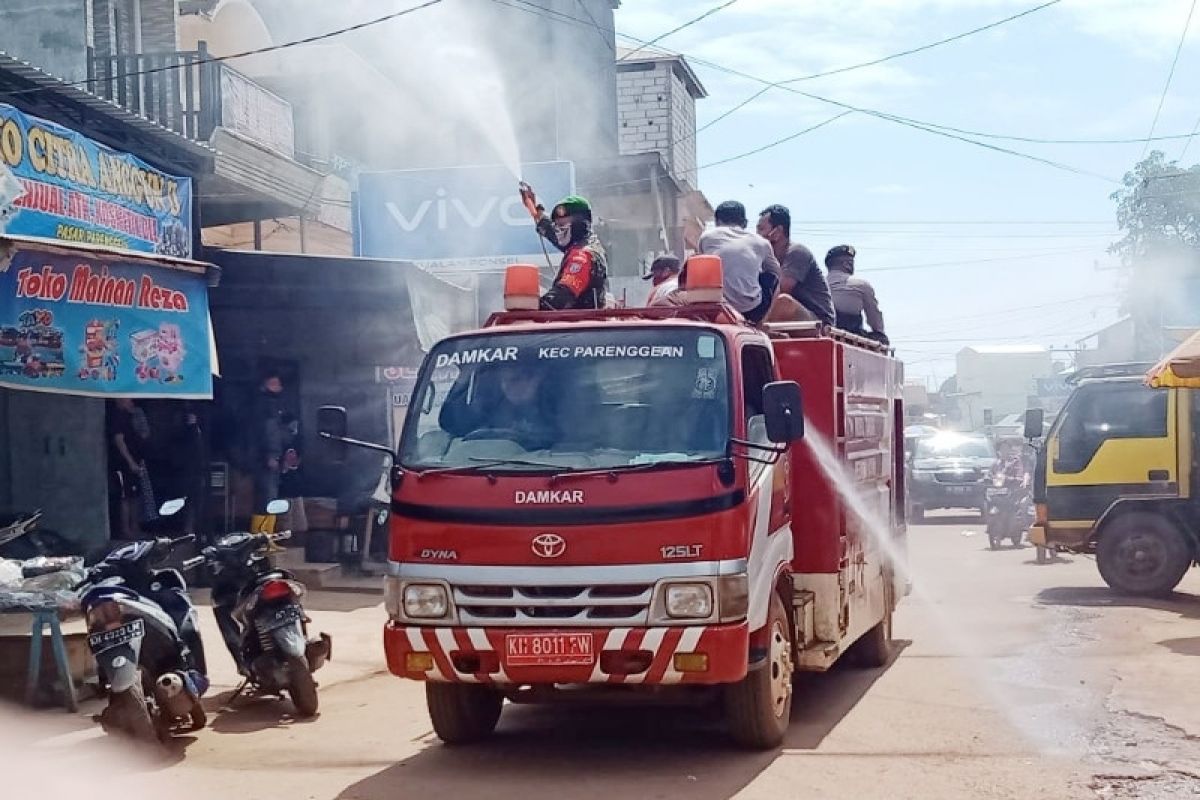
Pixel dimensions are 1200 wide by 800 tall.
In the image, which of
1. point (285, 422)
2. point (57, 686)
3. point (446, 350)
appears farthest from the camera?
point (285, 422)

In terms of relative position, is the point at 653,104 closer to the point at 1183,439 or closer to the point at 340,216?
the point at 340,216

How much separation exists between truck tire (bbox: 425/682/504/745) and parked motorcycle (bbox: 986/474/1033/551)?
14.2m

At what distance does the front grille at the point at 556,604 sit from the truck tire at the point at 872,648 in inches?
145

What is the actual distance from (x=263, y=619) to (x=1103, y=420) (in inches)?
357

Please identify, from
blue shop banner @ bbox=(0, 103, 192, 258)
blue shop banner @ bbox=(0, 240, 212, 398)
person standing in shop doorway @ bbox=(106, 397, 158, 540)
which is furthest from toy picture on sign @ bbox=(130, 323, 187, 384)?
person standing in shop doorway @ bbox=(106, 397, 158, 540)

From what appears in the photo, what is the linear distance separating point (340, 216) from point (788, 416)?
1623cm

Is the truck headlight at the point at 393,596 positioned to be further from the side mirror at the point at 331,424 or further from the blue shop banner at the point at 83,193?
the blue shop banner at the point at 83,193

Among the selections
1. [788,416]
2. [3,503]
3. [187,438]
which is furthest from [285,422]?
[788,416]

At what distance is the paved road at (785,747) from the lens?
605cm

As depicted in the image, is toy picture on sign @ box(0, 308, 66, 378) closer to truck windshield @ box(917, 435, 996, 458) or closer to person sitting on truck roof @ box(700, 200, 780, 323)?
person sitting on truck roof @ box(700, 200, 780, 323)

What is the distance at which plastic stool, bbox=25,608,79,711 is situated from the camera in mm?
7625

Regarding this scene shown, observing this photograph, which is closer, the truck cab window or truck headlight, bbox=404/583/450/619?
truck headlight, bbox=404/583/450/619

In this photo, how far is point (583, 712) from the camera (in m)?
7.95

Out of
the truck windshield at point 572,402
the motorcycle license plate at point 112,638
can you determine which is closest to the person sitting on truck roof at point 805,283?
the truck windshield at point 572,402
